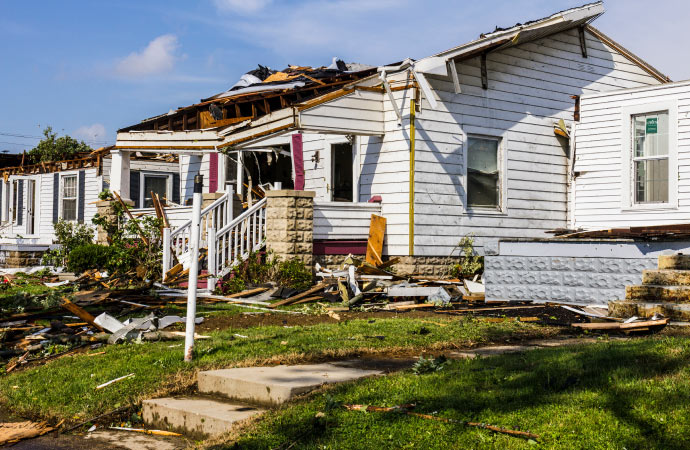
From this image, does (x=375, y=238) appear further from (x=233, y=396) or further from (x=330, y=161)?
(x=233, y=396)

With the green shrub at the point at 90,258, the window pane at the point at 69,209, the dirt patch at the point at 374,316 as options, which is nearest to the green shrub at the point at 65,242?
the green shrub at the point at 90,258

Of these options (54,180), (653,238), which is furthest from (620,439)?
(54,180)

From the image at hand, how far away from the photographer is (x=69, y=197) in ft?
82.5

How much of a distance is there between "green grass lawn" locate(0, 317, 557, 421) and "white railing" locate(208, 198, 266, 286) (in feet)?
14.5

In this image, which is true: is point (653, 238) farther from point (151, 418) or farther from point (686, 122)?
point (151, 418)

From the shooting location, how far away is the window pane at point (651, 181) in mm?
13602

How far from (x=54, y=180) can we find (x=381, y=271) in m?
17.6

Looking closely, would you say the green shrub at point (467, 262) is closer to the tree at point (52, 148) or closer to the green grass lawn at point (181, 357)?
the green grass lawn at point (181, 357)

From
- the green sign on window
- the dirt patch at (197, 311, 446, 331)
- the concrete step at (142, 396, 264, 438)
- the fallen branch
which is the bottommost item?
the concrete step at (142, 396, 264, 438)

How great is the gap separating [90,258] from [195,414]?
1193cm

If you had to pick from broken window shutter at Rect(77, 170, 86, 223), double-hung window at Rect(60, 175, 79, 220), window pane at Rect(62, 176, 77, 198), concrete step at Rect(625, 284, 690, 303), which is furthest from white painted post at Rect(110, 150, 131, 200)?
concrete step at Rect(625, 284, 690, 303)

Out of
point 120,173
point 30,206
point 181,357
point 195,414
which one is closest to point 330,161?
point 120,173

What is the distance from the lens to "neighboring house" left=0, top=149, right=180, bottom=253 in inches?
928

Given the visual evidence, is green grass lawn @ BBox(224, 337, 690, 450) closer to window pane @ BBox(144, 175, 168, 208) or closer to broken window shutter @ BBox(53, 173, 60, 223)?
window pane @ BBox(144, 175, 168, 208)
